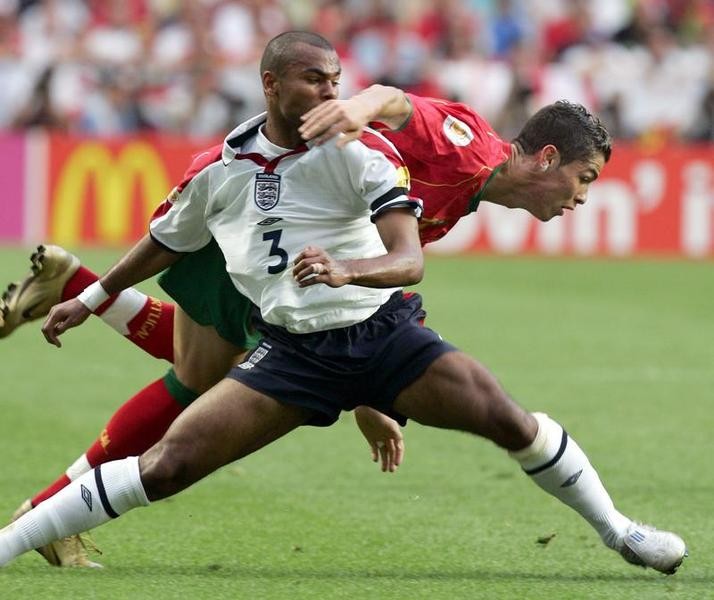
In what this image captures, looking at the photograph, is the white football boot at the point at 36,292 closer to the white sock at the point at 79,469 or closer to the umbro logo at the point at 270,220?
the white sock at the point at 79,469

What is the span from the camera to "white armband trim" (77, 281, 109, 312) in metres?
5.63

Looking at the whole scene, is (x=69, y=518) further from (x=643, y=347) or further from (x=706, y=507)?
(x=643, y=347)

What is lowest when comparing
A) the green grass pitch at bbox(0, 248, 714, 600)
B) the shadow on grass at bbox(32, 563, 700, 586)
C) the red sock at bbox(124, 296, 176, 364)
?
the green grass pitch at bbox(0, 248, 714, 600)

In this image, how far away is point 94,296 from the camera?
5641mm

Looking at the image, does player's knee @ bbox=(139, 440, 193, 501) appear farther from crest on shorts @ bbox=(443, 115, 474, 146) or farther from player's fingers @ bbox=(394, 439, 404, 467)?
crest on shorts @ bbox=(443, 115, 474, 146)

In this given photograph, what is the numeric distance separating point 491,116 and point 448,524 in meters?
13.7

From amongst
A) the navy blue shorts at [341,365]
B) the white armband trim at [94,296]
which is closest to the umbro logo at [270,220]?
the navy blue shorts at [341,365]

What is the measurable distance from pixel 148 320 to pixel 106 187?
39.3 feet

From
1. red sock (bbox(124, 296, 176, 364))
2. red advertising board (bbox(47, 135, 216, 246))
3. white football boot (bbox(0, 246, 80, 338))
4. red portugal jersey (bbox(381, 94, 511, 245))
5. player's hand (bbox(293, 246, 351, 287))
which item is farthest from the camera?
red advertising board (bbox(47, 135, 216, 246))

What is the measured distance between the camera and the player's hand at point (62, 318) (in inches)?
218

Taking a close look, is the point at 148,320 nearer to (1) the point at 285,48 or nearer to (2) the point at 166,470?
(2) the point at 166,470

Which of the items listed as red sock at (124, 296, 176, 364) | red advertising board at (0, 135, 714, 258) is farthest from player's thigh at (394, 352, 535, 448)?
red advertising board at (0, 135, 714, 258)

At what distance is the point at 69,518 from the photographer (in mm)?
5051

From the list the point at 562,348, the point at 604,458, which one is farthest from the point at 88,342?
the point at 604,458
